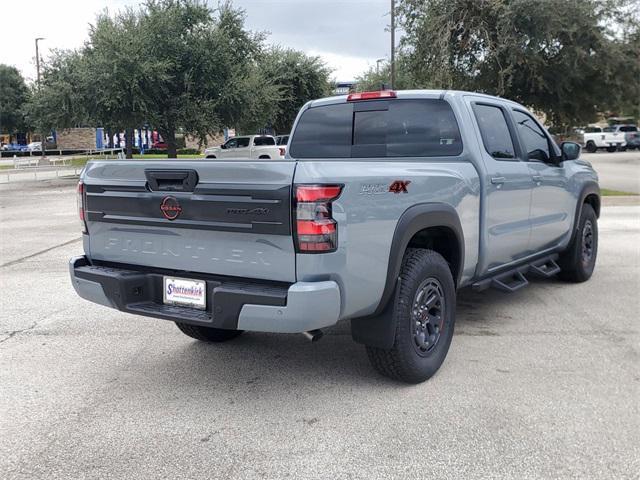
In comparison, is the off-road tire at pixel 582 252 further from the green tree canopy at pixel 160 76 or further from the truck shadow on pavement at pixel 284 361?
the green tree canopy at pixel 160 76

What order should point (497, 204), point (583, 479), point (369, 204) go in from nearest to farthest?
1. point (583, 479)
2. point (369, 204)
3. point (497, 204)

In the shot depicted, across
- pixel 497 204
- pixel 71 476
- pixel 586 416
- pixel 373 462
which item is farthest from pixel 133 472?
pixel 497 204

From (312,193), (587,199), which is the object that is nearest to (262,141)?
(587,199)

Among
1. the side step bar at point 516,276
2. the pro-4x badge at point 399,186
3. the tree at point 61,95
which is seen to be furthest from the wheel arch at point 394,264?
the tree at point 61,95

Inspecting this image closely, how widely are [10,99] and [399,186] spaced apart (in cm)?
6850

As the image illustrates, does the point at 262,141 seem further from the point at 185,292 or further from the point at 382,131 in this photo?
the point at 185,292

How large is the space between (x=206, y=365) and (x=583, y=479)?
2640 mm

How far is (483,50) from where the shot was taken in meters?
17.8

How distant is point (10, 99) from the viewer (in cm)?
6288

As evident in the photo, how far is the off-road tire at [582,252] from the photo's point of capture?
266 inches

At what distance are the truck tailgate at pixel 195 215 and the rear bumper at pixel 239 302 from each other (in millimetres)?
85

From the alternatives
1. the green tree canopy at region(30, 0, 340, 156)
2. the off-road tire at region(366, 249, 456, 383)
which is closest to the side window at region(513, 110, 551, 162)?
the off-road tire at region(366, 249, 456, 383)

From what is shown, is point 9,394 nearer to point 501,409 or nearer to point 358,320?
point 358,320

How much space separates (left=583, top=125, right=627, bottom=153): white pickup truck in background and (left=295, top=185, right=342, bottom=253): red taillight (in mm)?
49003
